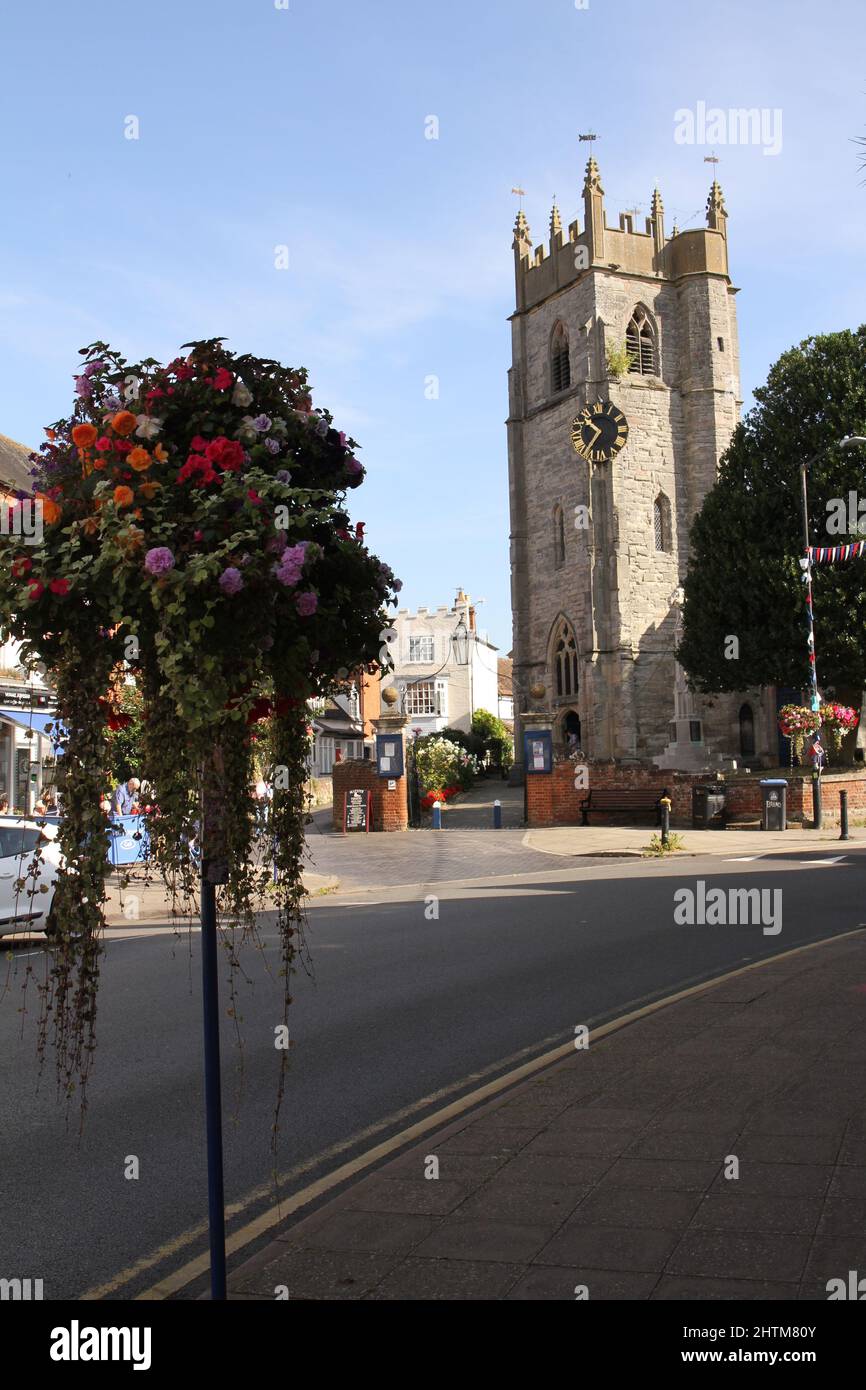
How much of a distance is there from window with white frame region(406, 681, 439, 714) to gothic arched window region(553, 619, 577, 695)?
20383mm

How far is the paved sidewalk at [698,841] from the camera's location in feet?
76.9

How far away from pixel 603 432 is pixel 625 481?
6.58ft

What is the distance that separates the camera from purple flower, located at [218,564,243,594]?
3.41 m

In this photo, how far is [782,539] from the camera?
3578cm

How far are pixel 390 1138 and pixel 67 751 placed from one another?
10.1 ft

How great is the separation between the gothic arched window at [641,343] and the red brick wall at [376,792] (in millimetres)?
23201

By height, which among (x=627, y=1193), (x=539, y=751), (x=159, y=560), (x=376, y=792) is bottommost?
Answer: (x=627, y=1193)

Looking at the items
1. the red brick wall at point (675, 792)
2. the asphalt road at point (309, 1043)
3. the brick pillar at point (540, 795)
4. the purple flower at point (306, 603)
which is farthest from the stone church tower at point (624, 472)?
the purple flower at point (306, 603)

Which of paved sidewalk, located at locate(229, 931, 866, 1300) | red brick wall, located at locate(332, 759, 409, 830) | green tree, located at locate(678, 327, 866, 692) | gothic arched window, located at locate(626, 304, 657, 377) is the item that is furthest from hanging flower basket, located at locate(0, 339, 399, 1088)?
gothic arched window, located at locate(626, 304, 657, 377)

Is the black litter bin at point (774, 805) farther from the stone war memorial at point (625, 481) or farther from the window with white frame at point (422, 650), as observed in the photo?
the window with white frame at point (422, 650)

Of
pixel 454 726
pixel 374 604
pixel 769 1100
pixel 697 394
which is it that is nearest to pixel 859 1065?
pixel 769 1100

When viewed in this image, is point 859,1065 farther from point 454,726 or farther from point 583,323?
point 454,726

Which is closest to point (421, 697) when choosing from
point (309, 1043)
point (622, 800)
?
point (622, 800)

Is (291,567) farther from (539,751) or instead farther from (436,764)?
(436,764)
